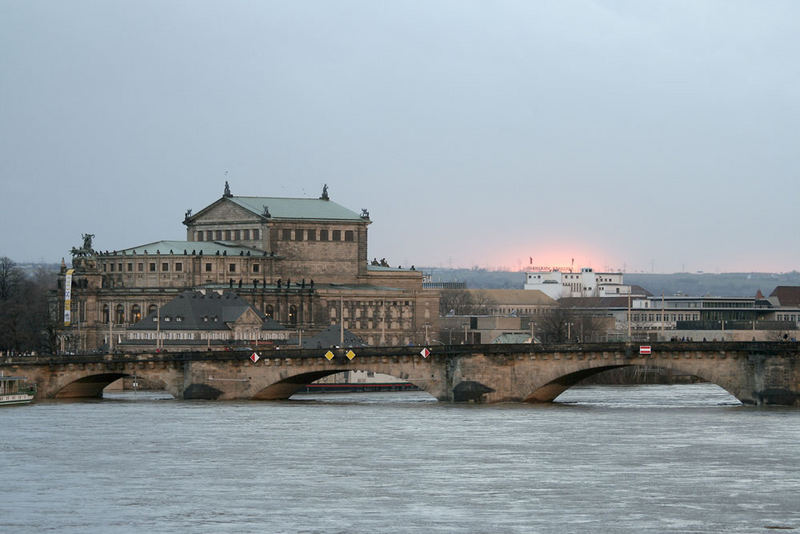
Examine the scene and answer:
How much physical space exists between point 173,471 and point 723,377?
45.4m

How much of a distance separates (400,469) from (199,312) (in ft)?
300

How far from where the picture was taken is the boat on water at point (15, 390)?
12362 cm

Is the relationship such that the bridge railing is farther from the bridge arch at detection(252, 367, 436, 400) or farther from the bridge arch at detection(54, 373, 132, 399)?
the bridge arch at detection(54, 373, 132, 399)

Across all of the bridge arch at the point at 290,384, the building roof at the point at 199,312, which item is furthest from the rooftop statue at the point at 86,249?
the bridge arch at the point at 290,384

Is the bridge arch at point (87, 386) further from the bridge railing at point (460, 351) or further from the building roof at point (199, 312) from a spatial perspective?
the building roof at point (199, 312)

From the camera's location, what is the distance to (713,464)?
86.0 meters

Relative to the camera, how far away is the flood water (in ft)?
232

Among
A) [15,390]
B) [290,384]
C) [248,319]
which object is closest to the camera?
[15,390]

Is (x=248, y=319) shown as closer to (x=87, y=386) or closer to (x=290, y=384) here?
(x=87, y=386)

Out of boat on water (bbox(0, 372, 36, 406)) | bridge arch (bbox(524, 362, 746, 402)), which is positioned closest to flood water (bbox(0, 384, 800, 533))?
bridge arch (bbox(524, 362, 746, 402))

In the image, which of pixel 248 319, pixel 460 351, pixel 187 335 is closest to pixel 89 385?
pixel 460 351

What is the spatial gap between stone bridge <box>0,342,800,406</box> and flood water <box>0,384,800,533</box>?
259 centimetres

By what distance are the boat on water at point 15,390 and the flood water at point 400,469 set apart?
2.04 meters

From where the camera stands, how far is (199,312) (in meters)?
175
